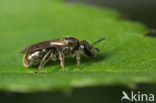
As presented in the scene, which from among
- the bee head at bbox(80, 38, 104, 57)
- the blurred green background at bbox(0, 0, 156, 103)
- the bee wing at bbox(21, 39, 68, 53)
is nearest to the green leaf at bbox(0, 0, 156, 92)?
the blurred green background at bbox(0, 0, 156, 103)

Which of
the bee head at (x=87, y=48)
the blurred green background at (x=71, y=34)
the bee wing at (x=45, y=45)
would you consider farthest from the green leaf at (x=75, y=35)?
the bee wing at (x=45, y=45)

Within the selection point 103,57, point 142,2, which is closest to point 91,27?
point 103,57

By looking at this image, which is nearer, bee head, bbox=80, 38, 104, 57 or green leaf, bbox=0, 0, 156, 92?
green leaf, bbox=0, 0, 156, 92

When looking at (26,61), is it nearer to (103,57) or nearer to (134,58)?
(103,57)

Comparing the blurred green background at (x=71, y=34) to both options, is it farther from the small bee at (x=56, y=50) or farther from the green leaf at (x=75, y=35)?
the small bee at (x=56, y=50)

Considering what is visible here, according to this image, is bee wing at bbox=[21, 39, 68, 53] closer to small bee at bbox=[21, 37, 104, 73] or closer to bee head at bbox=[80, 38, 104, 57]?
small bee at bbox=[21, 37, 104, 73]
